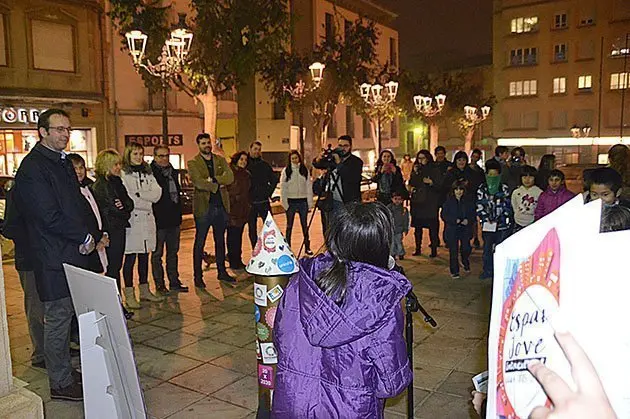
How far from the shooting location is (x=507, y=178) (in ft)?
33.1

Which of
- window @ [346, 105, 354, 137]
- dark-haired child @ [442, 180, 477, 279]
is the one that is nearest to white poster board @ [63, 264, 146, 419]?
dark-haired child @ [442, 180, 477, 279]

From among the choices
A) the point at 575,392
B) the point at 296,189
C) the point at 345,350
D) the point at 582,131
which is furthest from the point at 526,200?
the point at 582,131

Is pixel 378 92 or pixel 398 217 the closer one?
pixel 398 217

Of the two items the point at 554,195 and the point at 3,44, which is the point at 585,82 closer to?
the point at 3,44

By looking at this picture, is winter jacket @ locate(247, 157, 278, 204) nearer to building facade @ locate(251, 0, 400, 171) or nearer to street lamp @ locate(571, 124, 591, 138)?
building facade @ locate(251, 0, 400, 171)

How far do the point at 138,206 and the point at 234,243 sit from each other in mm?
2127

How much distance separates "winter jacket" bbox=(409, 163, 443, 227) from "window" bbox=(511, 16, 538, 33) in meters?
40.5

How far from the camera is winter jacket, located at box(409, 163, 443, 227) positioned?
9008 mm

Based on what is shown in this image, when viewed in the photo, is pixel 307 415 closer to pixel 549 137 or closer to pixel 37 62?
pixel 37 62

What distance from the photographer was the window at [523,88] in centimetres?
4478

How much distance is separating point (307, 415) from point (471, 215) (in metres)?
6.32

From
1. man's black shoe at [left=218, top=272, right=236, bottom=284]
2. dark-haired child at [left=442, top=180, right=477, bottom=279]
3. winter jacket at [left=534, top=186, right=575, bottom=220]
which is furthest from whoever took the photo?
dark-haired child at [left=442, top=180, right=477, bottom=279]

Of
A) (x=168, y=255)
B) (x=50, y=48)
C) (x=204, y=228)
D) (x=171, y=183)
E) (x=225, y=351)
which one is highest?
(x=50, y=48)

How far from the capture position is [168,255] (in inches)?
281
